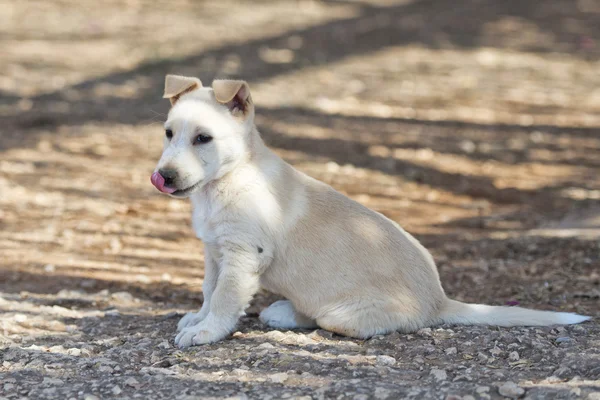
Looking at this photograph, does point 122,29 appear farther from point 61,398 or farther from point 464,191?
point 61,398

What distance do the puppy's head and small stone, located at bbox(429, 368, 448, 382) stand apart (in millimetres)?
1517

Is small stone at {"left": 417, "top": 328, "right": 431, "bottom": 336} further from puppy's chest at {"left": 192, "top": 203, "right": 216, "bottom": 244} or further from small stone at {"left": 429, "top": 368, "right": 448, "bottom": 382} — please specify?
puppy's chest at {"left": 192, "top": 203, "right": 216, "bottom": 244}

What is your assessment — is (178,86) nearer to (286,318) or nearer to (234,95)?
(234,95)

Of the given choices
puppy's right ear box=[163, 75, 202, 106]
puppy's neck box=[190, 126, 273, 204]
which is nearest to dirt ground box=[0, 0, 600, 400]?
puppy's neck box=[190, 126, 273, 204]

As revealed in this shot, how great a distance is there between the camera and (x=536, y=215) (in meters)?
8.00

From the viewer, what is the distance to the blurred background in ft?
21.0

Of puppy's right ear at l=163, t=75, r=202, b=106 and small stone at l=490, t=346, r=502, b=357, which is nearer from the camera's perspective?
small stone at l=490, t=346, r=502, b=357

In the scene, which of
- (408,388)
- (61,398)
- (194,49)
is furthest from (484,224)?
(194,49)

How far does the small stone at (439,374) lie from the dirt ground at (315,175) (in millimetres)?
18

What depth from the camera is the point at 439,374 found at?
4.10 meters

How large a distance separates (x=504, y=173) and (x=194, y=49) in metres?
6.24

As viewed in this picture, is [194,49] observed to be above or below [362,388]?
above

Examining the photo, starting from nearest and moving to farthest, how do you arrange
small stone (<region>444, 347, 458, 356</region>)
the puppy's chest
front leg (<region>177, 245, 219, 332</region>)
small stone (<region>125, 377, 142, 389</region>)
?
small stone (<region>125, 377, 142, 389</region>) → small stone (<region>444, 347, 458, 356</region>) → the puppy's chest → front leg (<region>177, 245, 219, 332</region>)

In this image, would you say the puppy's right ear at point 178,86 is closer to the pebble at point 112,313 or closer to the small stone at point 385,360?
the pebble at point 112,313
